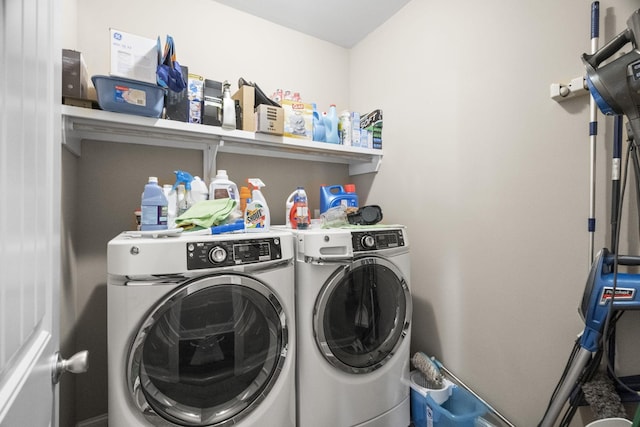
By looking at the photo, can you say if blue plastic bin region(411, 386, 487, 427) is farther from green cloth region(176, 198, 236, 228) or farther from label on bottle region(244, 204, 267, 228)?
green cloth region(176, 198, 236, 228)

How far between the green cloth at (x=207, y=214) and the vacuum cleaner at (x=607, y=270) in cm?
147

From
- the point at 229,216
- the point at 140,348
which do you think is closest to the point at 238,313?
the point at 140,348

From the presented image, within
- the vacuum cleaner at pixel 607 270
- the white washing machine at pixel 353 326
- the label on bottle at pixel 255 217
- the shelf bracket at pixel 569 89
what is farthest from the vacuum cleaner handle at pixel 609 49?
the label on bottle at pixel 255 217

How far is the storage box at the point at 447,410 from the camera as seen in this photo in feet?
4.41

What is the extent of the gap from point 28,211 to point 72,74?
1.19 metres

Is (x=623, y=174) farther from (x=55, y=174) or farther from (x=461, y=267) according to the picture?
(x=55, y=174)

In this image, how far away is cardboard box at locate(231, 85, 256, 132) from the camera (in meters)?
1.62

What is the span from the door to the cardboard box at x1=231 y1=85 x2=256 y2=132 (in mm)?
1018

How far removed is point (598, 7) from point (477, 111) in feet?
1.83

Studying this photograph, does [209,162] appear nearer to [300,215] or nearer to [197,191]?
[197,191]

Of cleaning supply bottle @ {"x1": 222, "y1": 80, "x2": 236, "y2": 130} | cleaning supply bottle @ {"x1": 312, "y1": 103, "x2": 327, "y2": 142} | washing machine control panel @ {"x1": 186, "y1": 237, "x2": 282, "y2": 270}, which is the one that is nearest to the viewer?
washing machine control panel @ {"x1": 186, "y1": 237, "x2": 282, "y2": 270}

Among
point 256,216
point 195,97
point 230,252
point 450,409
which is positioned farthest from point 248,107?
point 450,409

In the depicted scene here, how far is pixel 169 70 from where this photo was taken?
1310 millimetres

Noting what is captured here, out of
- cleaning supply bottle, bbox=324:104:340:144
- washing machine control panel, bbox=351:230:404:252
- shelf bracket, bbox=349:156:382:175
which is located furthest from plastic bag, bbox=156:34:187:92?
shelf bracket, bbox=349:156:382:175
